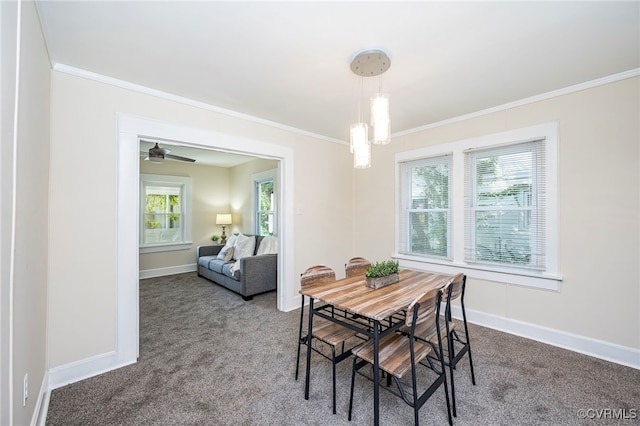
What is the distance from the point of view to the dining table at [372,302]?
1536mm

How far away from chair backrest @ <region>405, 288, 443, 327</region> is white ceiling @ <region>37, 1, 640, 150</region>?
5.51 ft


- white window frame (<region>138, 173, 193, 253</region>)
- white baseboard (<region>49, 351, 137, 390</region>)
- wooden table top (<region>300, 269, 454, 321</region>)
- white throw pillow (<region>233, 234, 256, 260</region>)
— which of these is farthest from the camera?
white window frame (<region>138, 173, 193, 253</region>)

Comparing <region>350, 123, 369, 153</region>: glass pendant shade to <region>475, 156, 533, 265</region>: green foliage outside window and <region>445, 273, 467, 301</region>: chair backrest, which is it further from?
<region>475, 156, 533, 265</region>: green foliage outside window

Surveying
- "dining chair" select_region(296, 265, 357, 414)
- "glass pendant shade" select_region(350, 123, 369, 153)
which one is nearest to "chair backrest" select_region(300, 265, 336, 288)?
"dining chair" select_region(296, 265, 357, 414)

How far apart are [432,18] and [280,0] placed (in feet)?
2.99

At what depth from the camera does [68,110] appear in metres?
2.13

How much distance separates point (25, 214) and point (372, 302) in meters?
2.04

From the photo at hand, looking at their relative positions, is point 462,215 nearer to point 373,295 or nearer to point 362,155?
point 362,155

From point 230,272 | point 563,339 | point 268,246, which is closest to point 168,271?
point 230,272

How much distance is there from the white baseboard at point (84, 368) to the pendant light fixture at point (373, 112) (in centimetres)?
265

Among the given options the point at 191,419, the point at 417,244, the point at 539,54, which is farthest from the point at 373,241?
the point at 191,419

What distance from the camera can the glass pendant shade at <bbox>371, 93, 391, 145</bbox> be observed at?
1906 mm

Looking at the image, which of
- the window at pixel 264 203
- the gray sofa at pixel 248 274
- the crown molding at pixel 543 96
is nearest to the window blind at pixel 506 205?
the crown molding at pixel 543 96

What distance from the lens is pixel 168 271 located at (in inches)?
225
